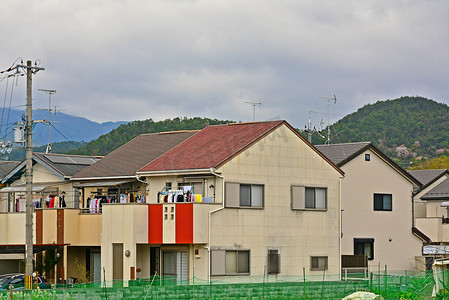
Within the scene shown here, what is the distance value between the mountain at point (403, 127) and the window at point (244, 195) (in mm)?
47366

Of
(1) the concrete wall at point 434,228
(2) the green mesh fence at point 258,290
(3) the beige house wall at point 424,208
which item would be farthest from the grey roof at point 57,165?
(3) the beige house wall at point 424,208

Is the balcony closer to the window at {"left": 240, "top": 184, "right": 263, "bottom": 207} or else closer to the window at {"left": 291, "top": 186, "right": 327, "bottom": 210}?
the window at {"left": 240, "top": 184, "right": 263, "bottom": 207}

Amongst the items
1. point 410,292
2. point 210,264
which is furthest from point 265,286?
point 210,264

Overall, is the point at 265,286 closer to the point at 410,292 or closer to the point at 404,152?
the point at 410,292

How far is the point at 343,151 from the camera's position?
138ft

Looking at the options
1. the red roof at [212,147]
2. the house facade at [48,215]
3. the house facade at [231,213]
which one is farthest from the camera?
the house facade at [48,215]

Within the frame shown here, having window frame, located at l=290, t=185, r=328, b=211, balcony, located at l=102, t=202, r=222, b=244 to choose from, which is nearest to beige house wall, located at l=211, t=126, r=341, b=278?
window frame, located at l=290, t=185, r=328, b=211

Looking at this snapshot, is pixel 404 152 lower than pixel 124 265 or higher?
higher

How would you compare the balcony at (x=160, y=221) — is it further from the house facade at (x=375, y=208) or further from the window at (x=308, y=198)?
the house facade at (x=375, y=208)

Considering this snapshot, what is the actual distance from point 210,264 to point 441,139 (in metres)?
61.2

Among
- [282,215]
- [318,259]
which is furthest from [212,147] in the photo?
[318,259]

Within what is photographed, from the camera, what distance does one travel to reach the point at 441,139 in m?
88.8

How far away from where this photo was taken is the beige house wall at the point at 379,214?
40781 millimetres

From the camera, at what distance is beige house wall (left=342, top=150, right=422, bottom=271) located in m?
40.8
